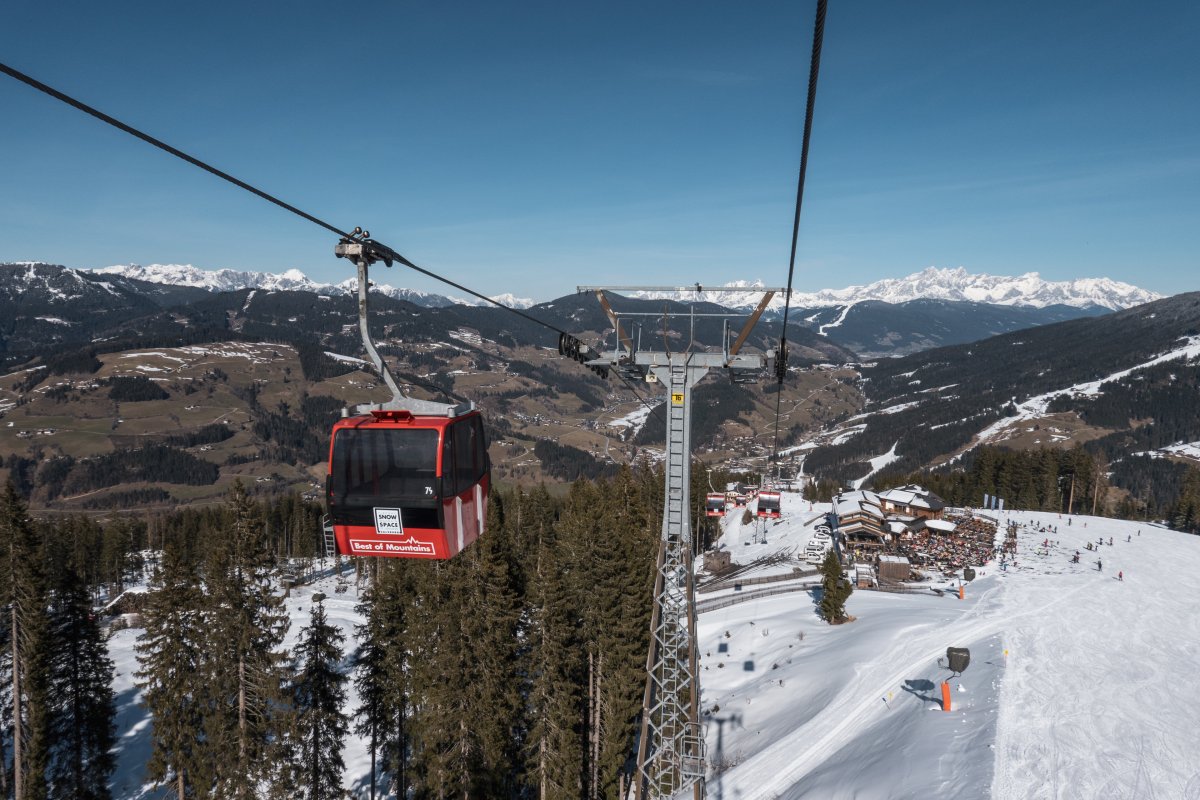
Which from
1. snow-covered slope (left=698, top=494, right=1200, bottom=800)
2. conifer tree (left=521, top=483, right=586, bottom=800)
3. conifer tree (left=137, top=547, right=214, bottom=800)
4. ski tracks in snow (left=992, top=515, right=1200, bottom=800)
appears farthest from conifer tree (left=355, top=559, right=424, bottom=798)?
ski tracks in snow (left=992, top=515, right=1200, bottom=800)

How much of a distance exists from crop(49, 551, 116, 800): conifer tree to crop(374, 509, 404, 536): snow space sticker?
2671 cm

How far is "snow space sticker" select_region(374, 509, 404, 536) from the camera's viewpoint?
11.7 m

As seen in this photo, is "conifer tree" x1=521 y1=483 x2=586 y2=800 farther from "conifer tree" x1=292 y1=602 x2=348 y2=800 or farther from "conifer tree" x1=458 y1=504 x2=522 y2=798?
"conifer tree" x1=292 y1=602 x2=348 y2=800

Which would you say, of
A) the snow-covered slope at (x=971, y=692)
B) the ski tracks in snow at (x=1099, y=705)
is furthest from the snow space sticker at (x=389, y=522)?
the ski tracks in snow at (x=1099, y=705)

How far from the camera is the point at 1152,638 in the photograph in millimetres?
37094

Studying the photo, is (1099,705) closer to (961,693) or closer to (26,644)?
(961,693)

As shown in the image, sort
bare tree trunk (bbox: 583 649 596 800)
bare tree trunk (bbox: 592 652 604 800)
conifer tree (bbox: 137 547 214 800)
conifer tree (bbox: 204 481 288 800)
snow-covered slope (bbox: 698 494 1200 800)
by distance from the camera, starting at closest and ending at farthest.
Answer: conifer tree (bbox: 204 481 288 800), snow-covered slope (bbox: 698 494 1200 800), conifer tree (bbox: 137 547 214 800), bare tree trunk (bbox: 592 652 604 800), bare tree trunk (bbox: 583 649 596 800)

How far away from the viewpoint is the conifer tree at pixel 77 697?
2769 centimetres

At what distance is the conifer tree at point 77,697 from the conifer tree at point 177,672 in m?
6.99

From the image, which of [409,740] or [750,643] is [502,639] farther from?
[750,643]

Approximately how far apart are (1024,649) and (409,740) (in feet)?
112

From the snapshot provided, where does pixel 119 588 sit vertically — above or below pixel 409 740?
below

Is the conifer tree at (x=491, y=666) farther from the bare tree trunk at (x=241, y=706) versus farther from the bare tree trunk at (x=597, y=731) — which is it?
the bare tree trunk at (x=241, y=706)

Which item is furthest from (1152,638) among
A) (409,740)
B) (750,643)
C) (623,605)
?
(409,740)
